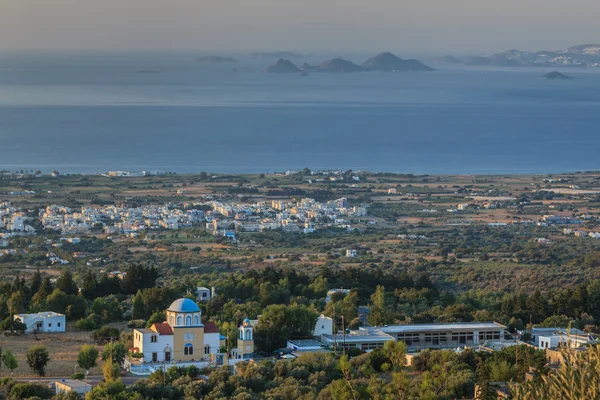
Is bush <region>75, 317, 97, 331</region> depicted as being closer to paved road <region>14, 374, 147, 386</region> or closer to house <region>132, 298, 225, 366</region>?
house <region>132, 298, 225, 366</region>

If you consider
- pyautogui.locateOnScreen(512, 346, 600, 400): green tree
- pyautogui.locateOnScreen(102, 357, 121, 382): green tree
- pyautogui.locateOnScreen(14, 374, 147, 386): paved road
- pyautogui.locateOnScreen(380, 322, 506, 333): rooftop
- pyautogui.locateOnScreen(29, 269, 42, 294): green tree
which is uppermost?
pyautogui.locateOnScreen(512, 346, 600, 400): green tree

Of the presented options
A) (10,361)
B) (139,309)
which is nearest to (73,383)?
(10,361)

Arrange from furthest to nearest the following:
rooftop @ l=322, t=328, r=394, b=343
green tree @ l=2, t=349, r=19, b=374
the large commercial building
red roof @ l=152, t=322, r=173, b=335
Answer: the large commercial building, rooftop @ l=322, t=328, r=394, b=343, red roof @ l=152, t=322, r=173, b=335, green tree @ l=2, t=349, r=19, b=374

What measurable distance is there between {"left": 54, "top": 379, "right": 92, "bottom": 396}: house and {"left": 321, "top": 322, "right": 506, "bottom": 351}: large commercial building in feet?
21.8

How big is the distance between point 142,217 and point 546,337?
33169mm

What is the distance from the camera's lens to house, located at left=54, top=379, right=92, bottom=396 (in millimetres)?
22016

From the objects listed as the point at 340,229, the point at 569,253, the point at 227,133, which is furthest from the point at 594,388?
the point at 227,133

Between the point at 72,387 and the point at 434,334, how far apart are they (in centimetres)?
945

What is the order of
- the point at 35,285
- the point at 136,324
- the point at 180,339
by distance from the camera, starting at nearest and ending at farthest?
the point at 180,339 → the point at 136,324 → the point at 35,285

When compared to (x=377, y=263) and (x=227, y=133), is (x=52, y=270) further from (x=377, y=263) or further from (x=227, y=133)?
(x=227, y=133)

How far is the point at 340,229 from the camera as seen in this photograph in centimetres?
5762

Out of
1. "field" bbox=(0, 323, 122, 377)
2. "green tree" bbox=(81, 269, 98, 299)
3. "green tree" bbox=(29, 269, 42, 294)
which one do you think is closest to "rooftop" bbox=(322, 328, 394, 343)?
"field" bbox=(0, 323, 122, 377)

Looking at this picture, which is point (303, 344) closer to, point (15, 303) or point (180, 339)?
point (180, 339)

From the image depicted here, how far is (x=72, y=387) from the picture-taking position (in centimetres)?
2214
